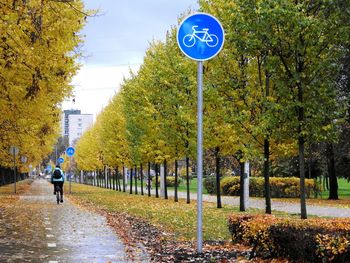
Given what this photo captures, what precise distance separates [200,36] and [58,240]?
536cm

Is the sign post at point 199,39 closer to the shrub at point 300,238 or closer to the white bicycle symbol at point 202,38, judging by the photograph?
the white bicycle symbol at point 202,38

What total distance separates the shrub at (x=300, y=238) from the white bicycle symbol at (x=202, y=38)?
2.93 metres

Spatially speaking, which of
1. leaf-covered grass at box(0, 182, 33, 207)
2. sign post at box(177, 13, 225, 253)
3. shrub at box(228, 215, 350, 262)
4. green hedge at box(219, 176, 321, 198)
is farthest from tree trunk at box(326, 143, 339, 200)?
sign post at box(177, 13, 225, 253)

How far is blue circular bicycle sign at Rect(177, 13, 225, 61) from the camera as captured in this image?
8266 millimetres

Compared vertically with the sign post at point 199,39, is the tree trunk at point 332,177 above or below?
below

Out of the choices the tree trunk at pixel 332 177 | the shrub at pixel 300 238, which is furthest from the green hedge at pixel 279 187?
the shrub at pixel 300 238

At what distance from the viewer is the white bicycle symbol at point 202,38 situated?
830cm

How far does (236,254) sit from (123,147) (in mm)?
33843

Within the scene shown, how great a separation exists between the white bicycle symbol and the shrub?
9.61 feet

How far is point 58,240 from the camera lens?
1102cm

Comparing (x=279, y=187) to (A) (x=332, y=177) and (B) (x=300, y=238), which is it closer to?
(A) (x=332, y=177)

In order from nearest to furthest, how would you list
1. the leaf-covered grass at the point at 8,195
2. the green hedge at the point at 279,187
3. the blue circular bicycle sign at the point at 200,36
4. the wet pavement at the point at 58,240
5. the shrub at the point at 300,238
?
1. the shrub at the point at 300,238
2. the blue circular bicycle sign at the point at 200,36
3. the wet pavement at the point at 58,240
4. the leaf-covered grass at the point at 8,195
5. the green hedge at the point at 279,187

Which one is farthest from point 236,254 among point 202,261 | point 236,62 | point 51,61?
point 236,62

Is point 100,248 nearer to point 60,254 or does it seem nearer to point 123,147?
point 60,254
